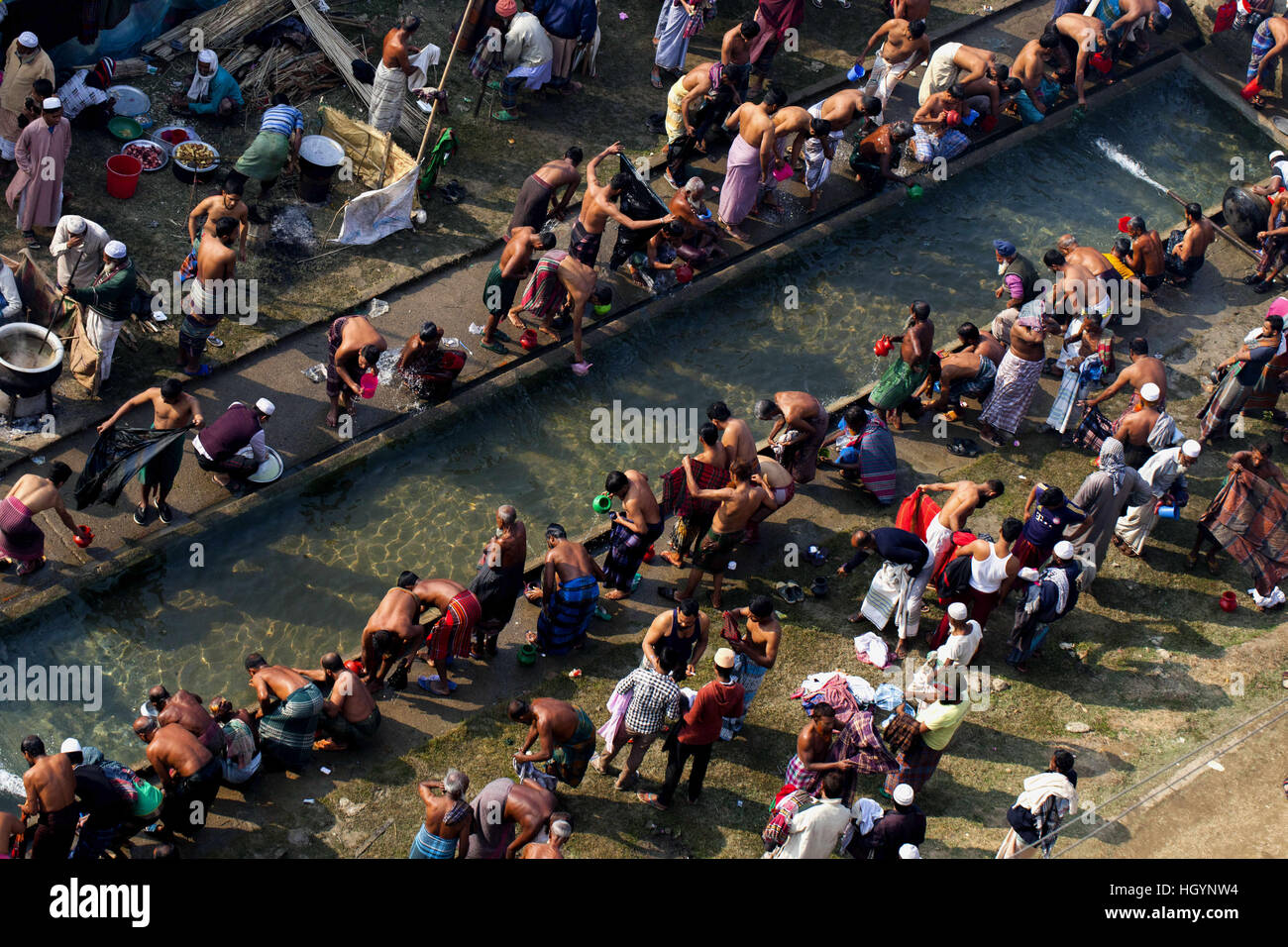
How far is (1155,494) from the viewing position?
1580cm

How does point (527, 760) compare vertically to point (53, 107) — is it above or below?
below

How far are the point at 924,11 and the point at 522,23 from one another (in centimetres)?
516

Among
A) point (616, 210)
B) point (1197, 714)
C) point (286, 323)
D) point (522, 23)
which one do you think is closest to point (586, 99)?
point (522, 23)

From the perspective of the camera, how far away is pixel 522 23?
1880cm

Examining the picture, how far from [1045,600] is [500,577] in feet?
15.6

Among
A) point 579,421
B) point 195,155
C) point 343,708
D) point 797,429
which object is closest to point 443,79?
point 195,155

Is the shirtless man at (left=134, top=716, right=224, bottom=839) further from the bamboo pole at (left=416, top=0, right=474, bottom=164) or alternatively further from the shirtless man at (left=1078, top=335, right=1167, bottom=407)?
the shirtless man at (left=1078, top=335, right=1167, bottom=407)

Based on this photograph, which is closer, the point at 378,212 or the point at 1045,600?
the point at 1045,600

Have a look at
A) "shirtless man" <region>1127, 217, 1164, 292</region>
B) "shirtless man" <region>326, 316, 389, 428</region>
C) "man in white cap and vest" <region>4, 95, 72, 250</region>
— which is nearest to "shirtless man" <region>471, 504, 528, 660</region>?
"shirtless man" <region>326, 316, 389, 428</region>

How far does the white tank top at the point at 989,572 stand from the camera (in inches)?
564

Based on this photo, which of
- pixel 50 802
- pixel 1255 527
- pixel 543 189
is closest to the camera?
pixel 50 802

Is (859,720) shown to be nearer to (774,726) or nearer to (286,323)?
(774,726)

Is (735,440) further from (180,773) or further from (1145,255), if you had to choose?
(1145,255)

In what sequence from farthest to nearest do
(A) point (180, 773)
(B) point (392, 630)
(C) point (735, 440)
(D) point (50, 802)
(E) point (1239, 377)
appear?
(E) point (1239, 377)
(C) point (735, 440)
(B) point (392, 630)
(A) point (180, 773)
(D) point (50, 802)
